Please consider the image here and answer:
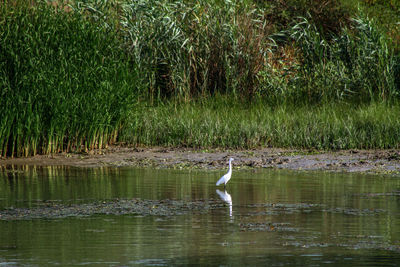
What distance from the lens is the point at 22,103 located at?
48.9 feet

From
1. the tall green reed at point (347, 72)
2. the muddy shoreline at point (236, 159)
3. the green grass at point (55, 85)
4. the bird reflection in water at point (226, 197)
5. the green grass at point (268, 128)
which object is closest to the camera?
the bird reflection in water at point (226, 197)

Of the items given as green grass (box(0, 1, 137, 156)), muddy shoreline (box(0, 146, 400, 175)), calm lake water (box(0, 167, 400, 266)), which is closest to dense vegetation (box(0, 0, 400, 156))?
green grass (box(0, 1, 137, 156))

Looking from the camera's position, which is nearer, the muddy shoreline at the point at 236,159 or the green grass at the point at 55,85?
the muddy shoreline at the point at 236,159

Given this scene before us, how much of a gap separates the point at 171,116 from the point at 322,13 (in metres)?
10.2

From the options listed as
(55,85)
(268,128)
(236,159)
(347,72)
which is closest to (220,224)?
(236,159)

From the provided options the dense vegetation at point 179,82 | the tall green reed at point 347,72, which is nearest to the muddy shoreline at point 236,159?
the dense vegetation at point 179,82

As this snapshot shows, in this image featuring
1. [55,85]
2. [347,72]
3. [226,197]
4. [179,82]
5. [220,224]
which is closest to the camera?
[220,224]

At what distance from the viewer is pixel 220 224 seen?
8.28 m

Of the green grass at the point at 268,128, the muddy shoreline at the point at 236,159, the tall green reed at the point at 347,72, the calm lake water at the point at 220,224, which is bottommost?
the calm lake water at the point at 220,224

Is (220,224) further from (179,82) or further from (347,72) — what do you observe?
(347,72)

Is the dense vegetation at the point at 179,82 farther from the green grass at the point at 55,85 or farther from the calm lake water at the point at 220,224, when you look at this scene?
the calm lake water at the point at 220,224

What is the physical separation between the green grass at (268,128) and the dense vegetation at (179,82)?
3 cm

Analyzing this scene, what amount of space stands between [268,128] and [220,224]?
8211 mm

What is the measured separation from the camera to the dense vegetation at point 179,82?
15273 mm
